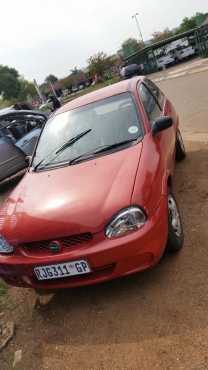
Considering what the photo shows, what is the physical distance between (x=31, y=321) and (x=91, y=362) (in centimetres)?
93

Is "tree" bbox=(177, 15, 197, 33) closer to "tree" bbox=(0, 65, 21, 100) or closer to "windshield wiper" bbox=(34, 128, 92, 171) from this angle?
"tree" bbox=(0, 65, 21, 100)

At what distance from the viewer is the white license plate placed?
3.45 metres

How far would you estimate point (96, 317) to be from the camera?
3643mm

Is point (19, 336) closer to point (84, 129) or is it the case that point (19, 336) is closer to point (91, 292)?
point (91, 292)

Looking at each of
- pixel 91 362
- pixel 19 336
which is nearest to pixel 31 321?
pixel 19 336

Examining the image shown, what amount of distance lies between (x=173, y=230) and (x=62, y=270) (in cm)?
115

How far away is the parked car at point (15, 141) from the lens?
8805 mm

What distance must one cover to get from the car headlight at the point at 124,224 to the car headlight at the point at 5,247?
920 mm

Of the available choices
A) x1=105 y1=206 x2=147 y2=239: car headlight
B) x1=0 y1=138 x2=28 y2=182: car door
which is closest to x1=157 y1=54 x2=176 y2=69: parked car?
x1=0 y1=138 x2=28 y2=182: car door

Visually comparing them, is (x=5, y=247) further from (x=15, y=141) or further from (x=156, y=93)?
(x=15, y=141)

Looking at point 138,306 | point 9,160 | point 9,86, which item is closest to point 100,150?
point 138,306

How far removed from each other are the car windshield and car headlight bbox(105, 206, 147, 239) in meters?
1.24

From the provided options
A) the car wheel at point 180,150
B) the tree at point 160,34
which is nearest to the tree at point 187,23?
the tree at point 160,34

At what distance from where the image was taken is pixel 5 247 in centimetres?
380
